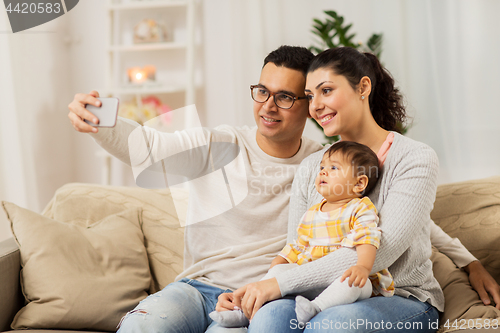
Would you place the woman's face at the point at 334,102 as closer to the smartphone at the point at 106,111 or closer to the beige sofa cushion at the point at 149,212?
the smartphone at the point at 106,111

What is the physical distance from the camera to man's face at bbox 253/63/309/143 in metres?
1.38

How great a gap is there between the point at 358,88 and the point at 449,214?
71cm

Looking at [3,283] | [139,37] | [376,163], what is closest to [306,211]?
[376,163]

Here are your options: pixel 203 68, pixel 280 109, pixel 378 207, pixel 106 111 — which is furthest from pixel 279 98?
pixel 203 68

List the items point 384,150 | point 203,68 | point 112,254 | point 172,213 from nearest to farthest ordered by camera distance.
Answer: point 384,150 → point 112,254 → point 172,213 → point 203,68

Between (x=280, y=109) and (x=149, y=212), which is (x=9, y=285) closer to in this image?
(x=149, y=212)

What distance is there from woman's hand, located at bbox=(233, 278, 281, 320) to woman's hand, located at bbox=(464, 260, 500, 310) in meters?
0.69

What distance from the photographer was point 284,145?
1.46 meters

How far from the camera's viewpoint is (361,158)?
1.16 m

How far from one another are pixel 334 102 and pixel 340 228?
1.18 ft

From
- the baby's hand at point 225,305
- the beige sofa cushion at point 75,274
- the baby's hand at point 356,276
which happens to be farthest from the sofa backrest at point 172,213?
the baby's hand at point 356,276

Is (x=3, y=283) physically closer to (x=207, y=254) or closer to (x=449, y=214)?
(x=207, y=254)

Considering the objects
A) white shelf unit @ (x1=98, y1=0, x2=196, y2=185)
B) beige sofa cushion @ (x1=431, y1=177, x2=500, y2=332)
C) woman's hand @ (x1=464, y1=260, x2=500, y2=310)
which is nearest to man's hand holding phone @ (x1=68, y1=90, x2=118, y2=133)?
beige sofa cushion @ (x1=431, y1=177, x2=500, y2=332)

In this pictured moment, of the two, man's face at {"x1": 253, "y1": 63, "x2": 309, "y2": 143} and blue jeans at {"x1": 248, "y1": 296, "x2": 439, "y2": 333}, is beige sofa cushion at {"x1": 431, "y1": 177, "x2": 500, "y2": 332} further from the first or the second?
man's face at {"x1": 253, "y1": 63, "x2": 309, "y2": 143}
